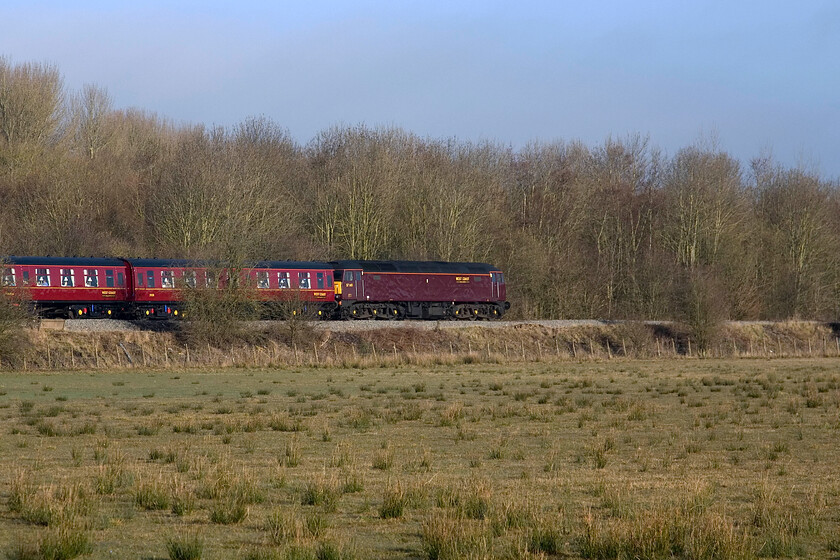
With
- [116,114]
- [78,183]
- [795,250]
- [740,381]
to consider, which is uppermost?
[116,114]

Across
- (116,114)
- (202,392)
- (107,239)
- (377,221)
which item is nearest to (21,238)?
(107,239)

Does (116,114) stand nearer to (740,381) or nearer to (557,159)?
(557,159)

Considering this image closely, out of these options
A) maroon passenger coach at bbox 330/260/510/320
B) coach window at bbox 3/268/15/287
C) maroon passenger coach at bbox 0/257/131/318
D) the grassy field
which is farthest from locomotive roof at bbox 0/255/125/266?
the grassy field

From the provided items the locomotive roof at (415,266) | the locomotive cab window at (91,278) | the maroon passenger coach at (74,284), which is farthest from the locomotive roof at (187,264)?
the locomotive roof at (415,266)

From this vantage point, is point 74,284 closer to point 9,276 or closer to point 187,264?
point 9,276

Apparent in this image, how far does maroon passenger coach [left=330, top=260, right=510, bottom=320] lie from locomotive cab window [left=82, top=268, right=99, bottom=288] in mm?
12952

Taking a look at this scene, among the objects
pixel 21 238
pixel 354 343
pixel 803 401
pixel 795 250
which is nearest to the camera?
pixel 803 401

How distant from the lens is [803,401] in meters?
27.7

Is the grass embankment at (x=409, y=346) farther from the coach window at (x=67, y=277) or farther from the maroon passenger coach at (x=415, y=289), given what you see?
the coach window at (x=67, y=277)

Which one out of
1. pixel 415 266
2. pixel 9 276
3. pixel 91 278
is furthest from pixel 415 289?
pixel 9 276

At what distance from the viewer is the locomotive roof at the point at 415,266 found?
57906 millimetres

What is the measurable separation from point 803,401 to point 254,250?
34034mm

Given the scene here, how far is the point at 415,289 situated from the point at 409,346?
6579 mm

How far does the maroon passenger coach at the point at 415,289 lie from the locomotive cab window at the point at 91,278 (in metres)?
13.0
